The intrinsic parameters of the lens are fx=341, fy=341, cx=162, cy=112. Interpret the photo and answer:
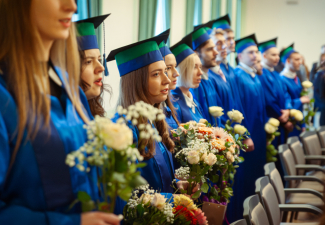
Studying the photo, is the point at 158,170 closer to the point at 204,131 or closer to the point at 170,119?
the point at 204,131

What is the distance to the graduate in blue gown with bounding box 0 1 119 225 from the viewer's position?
104 cm

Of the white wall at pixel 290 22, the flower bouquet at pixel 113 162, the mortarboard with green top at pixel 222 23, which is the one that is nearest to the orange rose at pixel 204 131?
the flower bouquet at pixel 113 162

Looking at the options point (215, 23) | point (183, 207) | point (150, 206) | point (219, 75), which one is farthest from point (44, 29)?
point (215, 23)

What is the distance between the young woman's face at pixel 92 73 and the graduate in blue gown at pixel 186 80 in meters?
1.11

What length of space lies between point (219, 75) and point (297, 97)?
3116 millimetres

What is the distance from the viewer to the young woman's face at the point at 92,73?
1.83 metres

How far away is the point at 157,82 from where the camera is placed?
222cm

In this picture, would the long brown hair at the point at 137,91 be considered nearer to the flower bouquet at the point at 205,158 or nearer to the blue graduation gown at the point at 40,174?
the flower bouquet at the point at 205,158

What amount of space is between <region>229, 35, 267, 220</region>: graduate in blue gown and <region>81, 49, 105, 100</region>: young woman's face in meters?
2.90

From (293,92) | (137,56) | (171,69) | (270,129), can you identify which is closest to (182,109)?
(171,69)

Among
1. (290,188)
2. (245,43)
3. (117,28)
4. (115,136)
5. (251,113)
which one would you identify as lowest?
(290,188)

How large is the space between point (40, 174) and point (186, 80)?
6.92ft

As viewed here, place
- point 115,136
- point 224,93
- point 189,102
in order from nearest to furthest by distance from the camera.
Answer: point 115,136 → point 189,102 → point 224,93

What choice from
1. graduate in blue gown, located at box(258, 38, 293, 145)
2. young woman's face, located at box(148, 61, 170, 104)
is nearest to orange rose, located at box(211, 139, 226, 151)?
young woman's face, located at box(148, 61, 170, 104)
